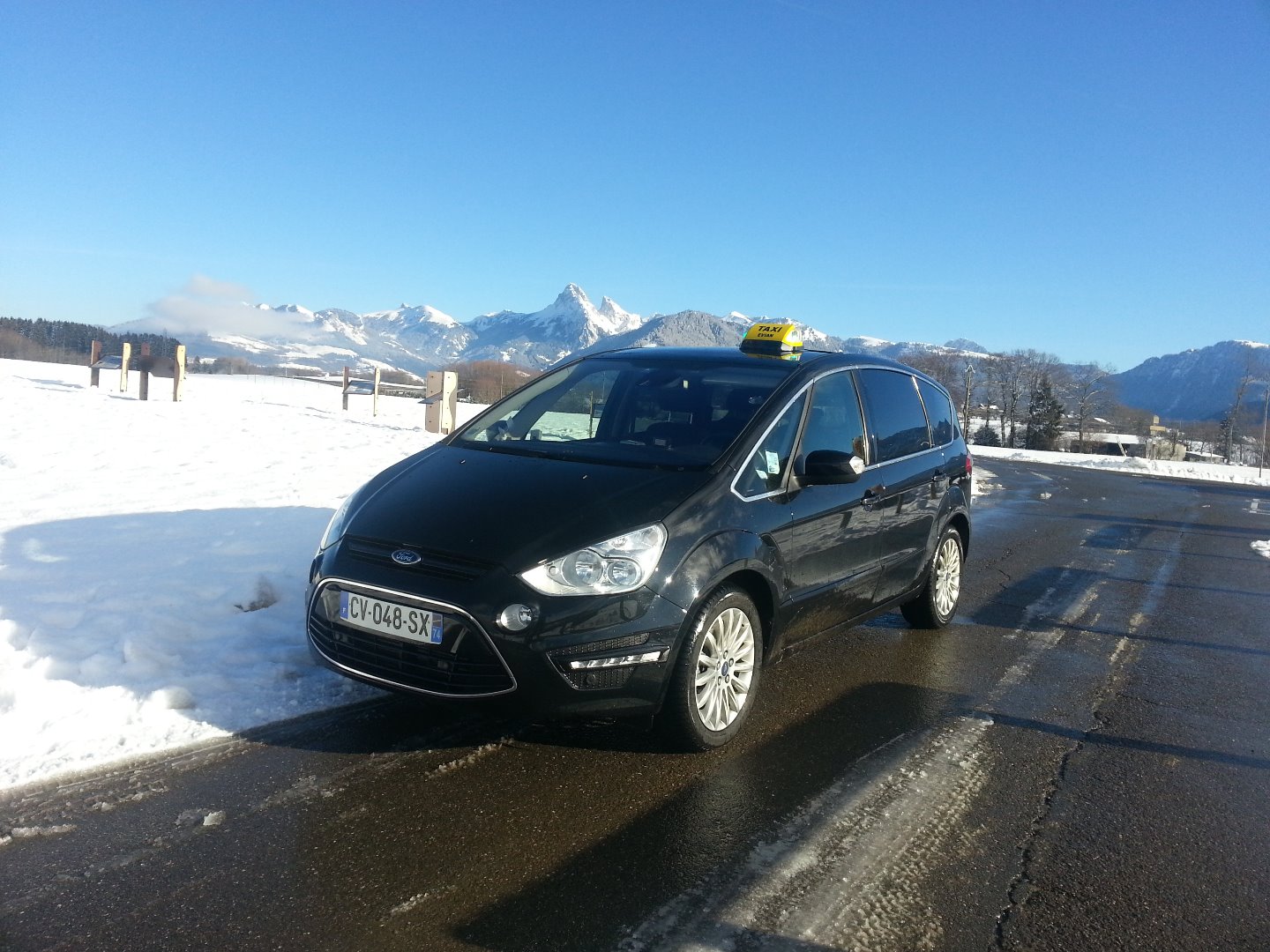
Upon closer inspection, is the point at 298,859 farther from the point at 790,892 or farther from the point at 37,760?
the point at 790,892

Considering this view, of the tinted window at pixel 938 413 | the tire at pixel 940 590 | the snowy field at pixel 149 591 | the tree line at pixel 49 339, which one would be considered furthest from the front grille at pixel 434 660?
the tree line at pixel 49 339

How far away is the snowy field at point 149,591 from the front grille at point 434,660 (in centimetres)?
64

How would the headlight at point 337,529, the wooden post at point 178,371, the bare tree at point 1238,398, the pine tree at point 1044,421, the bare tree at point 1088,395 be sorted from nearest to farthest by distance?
the headlight at point 337,529, the wooden post at point 178,371, the bare tree at point 1238,398, the pine tree at point 1044,421, the bare tree at point 1088,395

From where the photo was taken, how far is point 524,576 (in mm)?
3443

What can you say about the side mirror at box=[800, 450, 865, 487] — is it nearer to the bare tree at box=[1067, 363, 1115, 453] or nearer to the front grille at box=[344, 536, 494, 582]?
the front grille at box=[344, 536, 494, 582]

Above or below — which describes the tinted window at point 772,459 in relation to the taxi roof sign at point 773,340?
below

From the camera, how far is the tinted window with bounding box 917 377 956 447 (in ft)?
20.5

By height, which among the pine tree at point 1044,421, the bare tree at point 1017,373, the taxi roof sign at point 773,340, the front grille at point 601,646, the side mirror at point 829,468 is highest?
the bare tree at point 1017,373

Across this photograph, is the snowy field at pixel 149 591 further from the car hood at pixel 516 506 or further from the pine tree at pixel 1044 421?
the pine tree at pixel 1044 421

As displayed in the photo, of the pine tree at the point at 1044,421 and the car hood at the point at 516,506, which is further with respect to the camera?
the pine tree at the point at 1044,421

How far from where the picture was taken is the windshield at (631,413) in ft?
14.4

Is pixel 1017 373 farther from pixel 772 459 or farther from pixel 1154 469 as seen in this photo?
pixel 772 459

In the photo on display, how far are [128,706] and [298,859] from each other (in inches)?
59.2

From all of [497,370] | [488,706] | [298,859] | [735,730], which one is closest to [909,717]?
[735,730]
